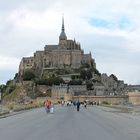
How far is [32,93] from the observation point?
197 m

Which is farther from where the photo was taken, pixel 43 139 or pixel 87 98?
pixel 87 98

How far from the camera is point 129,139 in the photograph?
1733 cm

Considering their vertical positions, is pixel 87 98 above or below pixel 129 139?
above

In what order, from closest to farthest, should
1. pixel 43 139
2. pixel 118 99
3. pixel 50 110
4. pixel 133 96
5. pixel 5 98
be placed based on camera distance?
pixel 43 139, pixel 50 110, pixel 133 96, pixel 118 99, pixel 5 98

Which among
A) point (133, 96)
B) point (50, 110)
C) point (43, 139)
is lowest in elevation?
point (43, 139)

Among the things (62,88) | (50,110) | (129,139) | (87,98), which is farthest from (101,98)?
(129,139)

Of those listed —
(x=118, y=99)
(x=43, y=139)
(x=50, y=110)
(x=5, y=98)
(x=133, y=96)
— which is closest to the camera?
(x=43, y=139)

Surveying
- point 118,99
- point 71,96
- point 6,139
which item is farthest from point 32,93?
point 6,139

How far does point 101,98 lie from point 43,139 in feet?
555

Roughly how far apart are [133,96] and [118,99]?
123 ft

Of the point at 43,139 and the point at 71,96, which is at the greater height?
the point at 71,96

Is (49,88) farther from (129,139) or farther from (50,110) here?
(129,139)

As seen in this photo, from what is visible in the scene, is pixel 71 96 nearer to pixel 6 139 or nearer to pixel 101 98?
pixel 101 98

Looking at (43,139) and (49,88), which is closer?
(43,139)
